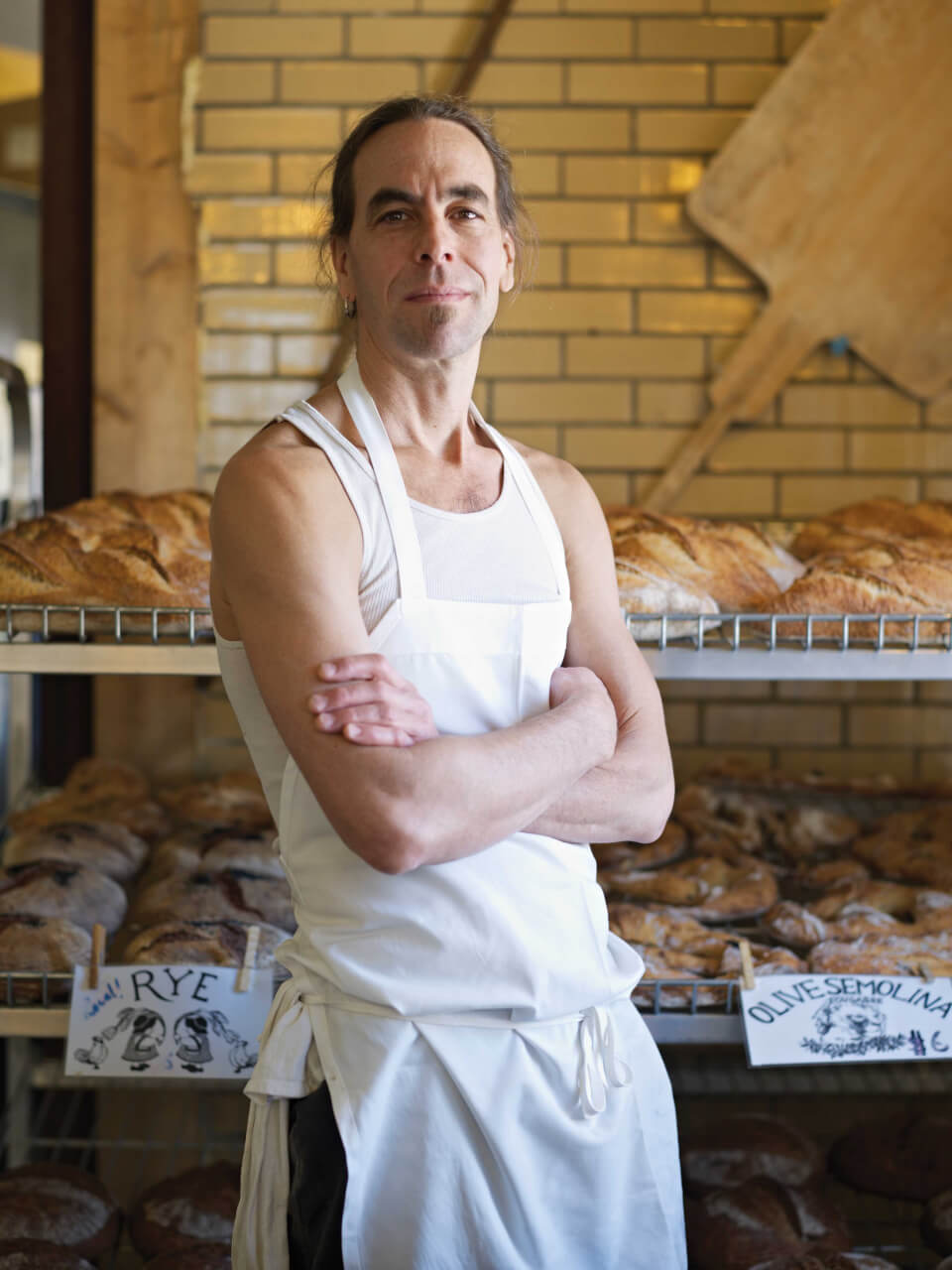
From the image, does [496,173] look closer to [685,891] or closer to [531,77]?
[685,891]

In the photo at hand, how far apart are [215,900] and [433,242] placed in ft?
4.39

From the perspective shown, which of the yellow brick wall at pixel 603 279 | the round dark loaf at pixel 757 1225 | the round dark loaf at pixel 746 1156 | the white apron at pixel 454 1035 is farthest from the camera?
the yellow brick wall at pixel 603 279

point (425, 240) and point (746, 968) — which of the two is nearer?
point (425, 240)

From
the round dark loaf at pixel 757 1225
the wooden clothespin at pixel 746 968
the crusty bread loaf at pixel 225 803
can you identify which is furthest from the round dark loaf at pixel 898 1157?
the crusty bread loaf at pixel 225 803

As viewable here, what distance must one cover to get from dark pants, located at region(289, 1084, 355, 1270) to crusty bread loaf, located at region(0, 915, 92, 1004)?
77 centimetres

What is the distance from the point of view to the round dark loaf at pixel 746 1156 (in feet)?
8.14

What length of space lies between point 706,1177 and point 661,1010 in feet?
1.88

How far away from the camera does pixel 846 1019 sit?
199 centimetres

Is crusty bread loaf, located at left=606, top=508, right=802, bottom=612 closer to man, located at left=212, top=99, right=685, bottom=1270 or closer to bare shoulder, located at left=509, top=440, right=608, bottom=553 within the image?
bare shoulder, located at left=509, top=440, right=608, bottom=553

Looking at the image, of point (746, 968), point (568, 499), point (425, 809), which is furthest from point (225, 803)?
point (425, 809)

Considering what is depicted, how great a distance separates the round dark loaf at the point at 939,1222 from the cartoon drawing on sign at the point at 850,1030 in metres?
0.53

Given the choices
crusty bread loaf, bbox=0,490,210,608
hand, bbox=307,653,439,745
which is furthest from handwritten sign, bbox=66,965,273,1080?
hand, bbox=307,653,439,745

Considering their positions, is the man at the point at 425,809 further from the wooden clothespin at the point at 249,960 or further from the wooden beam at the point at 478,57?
the wooden beam at the point at 478,57

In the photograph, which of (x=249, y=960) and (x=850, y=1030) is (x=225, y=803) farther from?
(x=850, y=1030)
